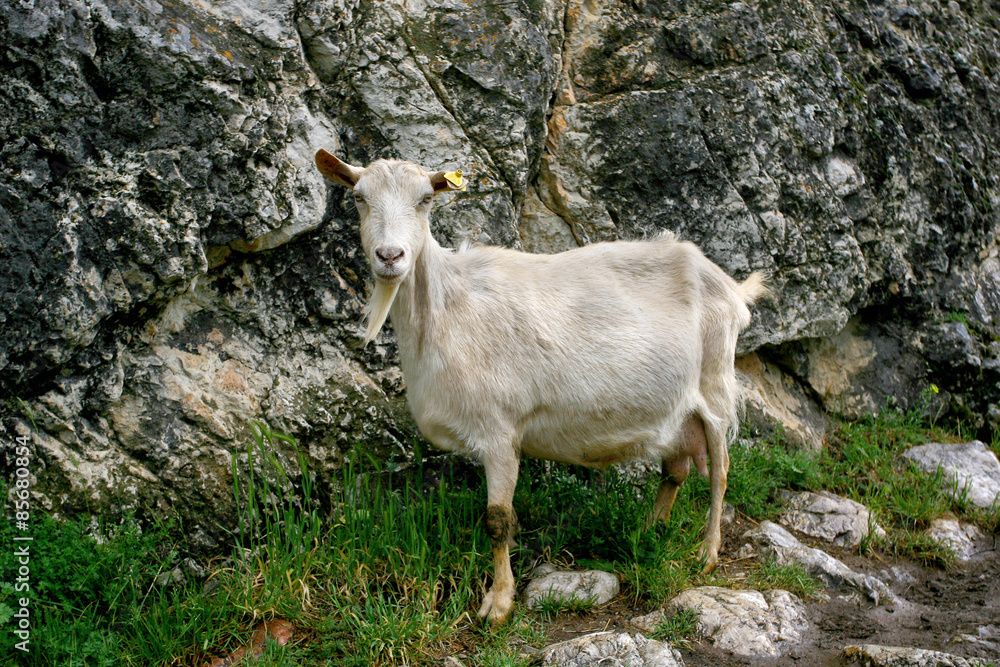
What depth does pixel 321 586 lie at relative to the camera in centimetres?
365

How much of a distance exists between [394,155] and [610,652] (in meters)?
3.15

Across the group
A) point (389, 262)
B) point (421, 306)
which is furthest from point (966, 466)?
point (389, 262)

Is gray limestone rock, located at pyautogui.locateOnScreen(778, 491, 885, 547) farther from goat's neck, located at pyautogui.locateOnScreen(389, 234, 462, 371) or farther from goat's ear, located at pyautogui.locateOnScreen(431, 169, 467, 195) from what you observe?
goat's ear, located at pyautogui.locateOnScreen(431, 169, 467, 195)

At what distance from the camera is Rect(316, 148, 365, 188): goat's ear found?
357 centimetres

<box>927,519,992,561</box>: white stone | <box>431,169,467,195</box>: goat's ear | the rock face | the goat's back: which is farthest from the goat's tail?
<box>431,169,467,195</box>: goat's ear

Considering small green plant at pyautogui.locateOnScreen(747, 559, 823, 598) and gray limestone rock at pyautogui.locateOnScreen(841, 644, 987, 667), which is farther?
small green plant at pyautogui.locateOnScreen(747, 559, 823, 598)

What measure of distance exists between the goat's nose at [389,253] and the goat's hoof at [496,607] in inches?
68.5

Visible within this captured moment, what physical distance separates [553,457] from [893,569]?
223 centimetres

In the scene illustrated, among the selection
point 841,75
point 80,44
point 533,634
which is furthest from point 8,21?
point 841,75

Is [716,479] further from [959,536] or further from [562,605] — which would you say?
[959,536]

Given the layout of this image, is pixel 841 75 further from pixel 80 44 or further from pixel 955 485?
pixel 80 44

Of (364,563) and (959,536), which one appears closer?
(364,563)

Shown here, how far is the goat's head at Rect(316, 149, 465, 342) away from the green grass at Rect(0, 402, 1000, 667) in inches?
42.1

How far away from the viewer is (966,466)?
5309 mm
